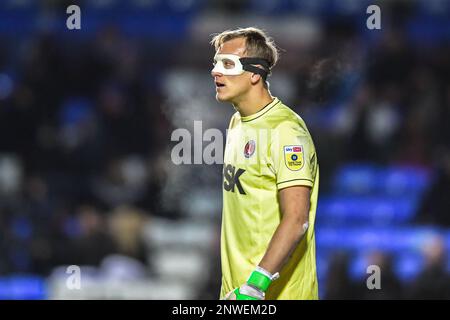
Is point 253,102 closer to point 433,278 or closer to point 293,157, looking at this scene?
point 293,157

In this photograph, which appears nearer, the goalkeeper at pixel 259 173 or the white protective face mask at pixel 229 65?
the goalkeeper at pixel 259 173

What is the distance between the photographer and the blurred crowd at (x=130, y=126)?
8.62 m

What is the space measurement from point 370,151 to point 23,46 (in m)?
4.03

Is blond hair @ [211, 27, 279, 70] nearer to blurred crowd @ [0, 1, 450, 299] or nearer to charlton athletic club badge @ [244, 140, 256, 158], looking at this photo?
charlton athletic club badge @ [244, 140, 256, 158]

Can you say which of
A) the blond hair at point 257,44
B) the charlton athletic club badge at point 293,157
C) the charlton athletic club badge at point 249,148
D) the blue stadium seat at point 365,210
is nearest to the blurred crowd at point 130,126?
the blue stadium seat at point 365,210

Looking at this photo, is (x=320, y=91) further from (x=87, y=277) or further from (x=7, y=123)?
(x=7, y=123)

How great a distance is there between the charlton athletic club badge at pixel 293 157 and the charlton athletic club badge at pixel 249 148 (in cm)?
18

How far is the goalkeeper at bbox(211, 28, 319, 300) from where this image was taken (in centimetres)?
386

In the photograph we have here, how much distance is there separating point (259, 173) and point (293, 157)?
7.3 inches

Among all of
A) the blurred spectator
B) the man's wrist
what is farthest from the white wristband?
the blurred spectator

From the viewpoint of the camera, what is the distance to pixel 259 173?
3.97m

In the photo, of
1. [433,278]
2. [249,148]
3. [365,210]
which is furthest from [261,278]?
[365,210]

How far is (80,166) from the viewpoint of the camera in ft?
30.4

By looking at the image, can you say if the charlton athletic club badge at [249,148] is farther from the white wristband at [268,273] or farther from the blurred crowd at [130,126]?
the blurred crowd at [130,126]
